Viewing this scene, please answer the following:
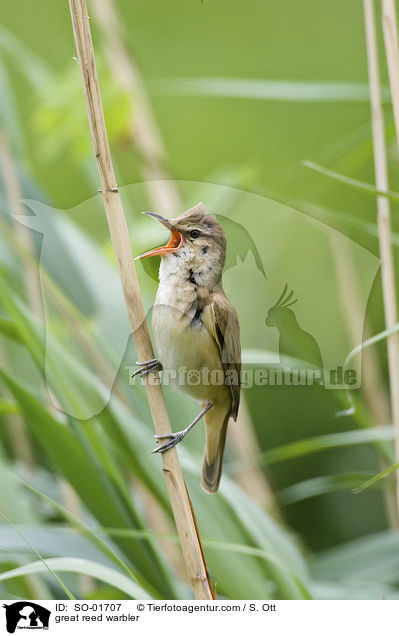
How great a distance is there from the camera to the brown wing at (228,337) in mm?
524

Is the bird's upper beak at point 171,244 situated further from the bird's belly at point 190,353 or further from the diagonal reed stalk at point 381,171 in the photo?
the diagonal reed stalk at point 381,171

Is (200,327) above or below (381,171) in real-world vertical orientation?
below

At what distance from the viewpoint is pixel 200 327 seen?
0.56 meters

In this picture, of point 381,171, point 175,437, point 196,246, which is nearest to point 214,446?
point 175,437

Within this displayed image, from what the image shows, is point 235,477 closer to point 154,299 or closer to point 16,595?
point 16,595

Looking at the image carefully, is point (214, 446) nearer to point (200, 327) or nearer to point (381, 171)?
point (200, 327)

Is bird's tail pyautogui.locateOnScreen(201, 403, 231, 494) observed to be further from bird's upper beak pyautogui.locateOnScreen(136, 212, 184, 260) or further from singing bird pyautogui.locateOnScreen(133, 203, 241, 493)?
bird's upper beak pyautogui.locateOnScreen(136, 212, 184, 260)

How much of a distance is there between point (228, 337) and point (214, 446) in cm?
11

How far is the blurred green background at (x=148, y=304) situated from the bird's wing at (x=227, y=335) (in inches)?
0.6

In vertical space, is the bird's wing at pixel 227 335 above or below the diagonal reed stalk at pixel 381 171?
below
